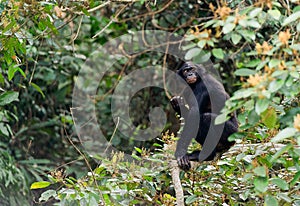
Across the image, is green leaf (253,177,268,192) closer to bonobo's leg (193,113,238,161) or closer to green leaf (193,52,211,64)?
green leaf (193,52,211,64)

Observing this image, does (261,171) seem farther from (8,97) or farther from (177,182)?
(8,97)

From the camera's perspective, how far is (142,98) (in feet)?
28.3

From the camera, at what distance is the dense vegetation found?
2.96 metres

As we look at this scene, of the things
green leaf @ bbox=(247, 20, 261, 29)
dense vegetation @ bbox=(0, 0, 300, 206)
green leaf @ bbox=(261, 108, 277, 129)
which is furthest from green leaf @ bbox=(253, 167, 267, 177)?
green leaf @ bbox=(247, 20, 261, 29)

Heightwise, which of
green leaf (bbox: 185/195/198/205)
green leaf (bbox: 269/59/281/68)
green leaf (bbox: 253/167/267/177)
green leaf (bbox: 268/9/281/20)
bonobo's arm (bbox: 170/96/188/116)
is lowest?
green leaf (bbox: 185/195/198/205)

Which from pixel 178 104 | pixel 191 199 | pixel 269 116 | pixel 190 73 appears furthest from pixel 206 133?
pixel 269 116

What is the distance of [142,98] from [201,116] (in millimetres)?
3490

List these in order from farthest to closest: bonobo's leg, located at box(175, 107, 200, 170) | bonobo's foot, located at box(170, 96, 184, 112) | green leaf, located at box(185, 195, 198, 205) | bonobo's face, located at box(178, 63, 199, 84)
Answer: bonobo's face, located at box(178, 63, 199, 84) < bonobo's foot, located at box(170, 96, 184, 112) < bonobo's leg, located at box(175, 107, 200, 170) < green leaf, located at box(185, 195, 198, 205)

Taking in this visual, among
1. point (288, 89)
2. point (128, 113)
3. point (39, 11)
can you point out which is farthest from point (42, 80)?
point (288, 89)

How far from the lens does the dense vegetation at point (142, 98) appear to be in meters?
2.96

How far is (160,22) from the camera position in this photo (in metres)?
8.11

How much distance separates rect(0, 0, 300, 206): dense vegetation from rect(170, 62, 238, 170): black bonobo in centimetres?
19

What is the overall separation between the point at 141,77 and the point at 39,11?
4121 millimetres

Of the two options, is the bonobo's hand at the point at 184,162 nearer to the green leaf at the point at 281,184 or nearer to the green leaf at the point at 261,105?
the green leaf at the point at 281,184
